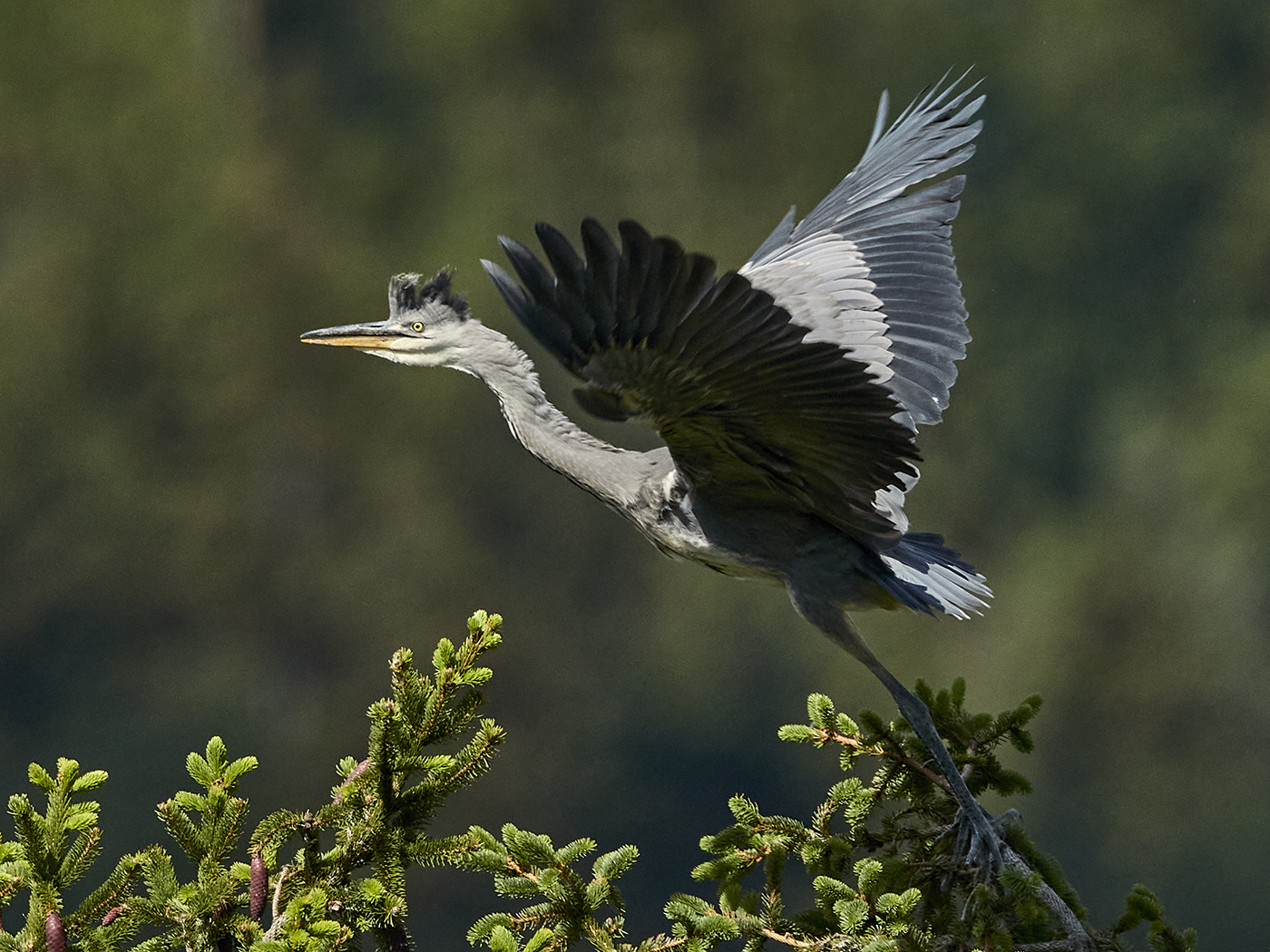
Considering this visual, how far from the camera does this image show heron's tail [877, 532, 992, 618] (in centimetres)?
175

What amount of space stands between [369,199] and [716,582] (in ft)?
10.3

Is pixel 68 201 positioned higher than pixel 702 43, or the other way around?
pixel 702 43

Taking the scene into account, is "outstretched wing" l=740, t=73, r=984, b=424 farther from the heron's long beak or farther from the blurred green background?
the blurred green background

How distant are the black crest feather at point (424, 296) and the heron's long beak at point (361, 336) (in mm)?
34

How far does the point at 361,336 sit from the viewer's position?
2.01m

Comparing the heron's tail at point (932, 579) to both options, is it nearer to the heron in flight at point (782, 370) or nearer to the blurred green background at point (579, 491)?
the heron in flight at point (782, 370)

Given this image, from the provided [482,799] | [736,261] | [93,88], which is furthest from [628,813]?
[93,88]

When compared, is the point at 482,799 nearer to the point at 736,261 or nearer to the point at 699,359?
the point at 736,261

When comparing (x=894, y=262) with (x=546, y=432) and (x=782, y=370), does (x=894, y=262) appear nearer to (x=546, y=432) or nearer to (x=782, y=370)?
(x=546, y=432)

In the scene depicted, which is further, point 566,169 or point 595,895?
point 566,169

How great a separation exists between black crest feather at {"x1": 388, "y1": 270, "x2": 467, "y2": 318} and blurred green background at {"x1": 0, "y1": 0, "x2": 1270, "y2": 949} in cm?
518

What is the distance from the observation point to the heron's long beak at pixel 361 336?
1.99 meters

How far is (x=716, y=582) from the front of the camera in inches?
306

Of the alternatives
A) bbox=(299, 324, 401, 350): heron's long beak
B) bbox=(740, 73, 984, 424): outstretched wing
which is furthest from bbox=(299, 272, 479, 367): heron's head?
bbox=(740, 73, 984, 424): outstretched wing
